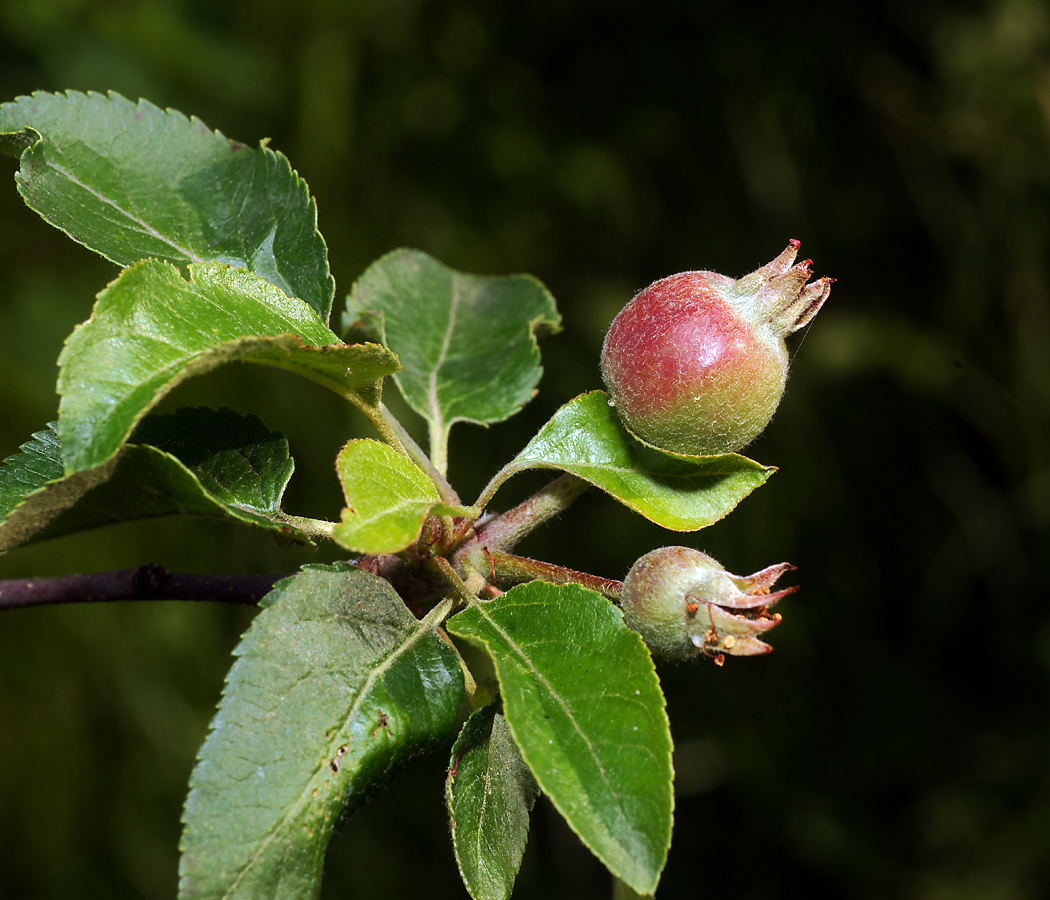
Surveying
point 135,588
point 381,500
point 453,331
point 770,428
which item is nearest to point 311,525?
point 381,500

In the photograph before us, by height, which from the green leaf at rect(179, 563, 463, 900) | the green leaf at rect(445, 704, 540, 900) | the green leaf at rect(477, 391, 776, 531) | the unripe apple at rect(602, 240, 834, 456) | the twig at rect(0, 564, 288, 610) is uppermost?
the unripe apple at rect(602, 240, 834, 456)

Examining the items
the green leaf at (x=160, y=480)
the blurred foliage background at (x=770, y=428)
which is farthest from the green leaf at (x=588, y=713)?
the blurred foliage background at (x=770, y=428)

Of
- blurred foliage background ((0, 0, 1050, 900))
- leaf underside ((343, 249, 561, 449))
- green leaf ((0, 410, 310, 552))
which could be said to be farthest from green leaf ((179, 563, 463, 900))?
blurred foliage background ((0, 0, 1050, 900))

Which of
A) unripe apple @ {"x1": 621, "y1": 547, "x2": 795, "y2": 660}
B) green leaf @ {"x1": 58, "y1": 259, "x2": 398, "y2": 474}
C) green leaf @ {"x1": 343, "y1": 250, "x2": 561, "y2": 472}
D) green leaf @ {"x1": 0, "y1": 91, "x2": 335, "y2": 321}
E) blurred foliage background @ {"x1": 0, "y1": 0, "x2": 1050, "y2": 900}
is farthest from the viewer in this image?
blurred foliage background @ {"x1": 0, "y1": 0, "x2": 1050, "y2": 900}

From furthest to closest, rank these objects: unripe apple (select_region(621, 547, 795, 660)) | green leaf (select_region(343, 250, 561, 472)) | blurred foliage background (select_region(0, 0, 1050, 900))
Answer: blurred foliage background (select_region(0, 0, 1050, 900)) → green leaf (select_region(343, 250, 561, 472)) → unripe apple (select_region(621, 547, 795, 660))

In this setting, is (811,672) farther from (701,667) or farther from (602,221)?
(602,221)

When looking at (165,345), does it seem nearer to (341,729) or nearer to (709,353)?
(341,729)

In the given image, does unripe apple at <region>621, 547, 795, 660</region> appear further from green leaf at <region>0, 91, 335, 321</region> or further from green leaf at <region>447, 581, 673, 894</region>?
green leaf at <region>0, 91, 335, 321</region>
